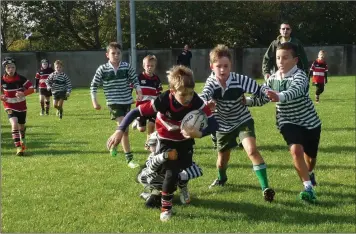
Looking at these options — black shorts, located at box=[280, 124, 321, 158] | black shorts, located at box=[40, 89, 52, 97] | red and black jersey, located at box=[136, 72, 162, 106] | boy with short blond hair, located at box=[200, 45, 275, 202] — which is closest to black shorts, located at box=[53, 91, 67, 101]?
black shorts, located at box=[40, 89, 52, 97]

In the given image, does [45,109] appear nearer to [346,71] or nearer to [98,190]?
[98,190]

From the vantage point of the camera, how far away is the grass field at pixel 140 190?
4836mm

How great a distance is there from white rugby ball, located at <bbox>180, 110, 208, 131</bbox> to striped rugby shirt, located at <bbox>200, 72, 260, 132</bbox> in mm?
598

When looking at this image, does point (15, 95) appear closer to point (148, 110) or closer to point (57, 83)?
point (148, 110)

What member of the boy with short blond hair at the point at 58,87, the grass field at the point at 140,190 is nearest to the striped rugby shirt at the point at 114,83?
the grass field at the point at 140,190

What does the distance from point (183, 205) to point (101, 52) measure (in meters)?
29.5

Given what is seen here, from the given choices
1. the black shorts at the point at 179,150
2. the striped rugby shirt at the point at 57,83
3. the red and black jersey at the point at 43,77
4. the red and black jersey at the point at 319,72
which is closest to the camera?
the black shorts at the point at 179,150

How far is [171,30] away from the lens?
130ft

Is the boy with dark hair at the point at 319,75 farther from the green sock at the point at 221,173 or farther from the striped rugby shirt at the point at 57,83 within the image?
the green sock at the point at 221,173

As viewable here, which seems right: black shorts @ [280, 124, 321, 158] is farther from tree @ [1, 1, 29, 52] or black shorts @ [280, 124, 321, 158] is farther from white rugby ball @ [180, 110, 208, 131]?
tree @ [1, 1, 29, 52]

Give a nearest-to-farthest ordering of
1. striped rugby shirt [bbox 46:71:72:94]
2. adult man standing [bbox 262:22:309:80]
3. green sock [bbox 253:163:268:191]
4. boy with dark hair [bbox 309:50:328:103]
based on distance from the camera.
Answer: green sock [bbox 253:163:268:191]
adult man standing [bbox 262:22:309:80]
striped rugby shirt [bbox 46:71:72:94]
boy with dark hair [bbox 309:50:328:103]

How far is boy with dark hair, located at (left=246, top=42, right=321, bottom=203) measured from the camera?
544 centimetres

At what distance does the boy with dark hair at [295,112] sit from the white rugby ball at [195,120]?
2.97 feet

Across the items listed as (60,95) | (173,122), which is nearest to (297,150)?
(173,122)
